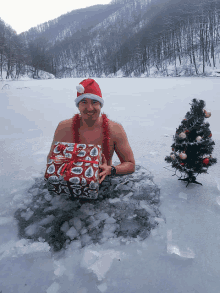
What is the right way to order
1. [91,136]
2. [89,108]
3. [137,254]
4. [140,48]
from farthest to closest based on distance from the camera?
[140,48]
[91,136]
[89,108]
[137,254]

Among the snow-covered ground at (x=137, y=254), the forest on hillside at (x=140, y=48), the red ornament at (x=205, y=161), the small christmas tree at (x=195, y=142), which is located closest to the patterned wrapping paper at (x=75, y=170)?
the snow-covered ground at (x=137, y=254)

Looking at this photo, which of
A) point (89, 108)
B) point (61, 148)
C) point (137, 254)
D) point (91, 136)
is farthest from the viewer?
point (91, 136)

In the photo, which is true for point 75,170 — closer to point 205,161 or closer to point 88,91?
point 88,91

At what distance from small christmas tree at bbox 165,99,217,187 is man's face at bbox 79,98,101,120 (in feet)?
3.30

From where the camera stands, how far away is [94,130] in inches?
77.3

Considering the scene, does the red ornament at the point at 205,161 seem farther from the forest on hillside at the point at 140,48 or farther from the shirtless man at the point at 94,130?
the forest on hillside at the point at 140,48

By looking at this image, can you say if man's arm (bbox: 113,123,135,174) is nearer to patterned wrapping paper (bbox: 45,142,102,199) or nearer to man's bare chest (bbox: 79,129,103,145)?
man's bare chest (bbox: 79,129,103,145)

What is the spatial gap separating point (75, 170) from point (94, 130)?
57cm

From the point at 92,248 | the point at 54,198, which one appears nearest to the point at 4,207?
the point at 54,198

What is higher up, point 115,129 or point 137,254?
point 115,129

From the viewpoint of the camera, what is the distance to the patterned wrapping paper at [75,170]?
1.54 m

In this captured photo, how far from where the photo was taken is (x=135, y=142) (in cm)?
390

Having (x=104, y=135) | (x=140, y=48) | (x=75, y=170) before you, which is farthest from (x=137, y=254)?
(x=140, y=48)

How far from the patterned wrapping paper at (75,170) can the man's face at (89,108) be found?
363 mm
